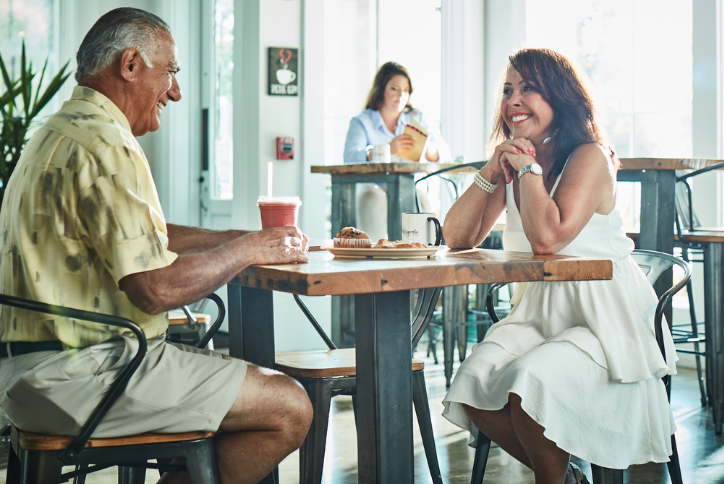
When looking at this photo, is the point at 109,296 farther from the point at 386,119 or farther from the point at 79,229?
the point at 386,119

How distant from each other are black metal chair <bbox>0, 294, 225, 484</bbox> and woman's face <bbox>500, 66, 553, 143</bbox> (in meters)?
1.22

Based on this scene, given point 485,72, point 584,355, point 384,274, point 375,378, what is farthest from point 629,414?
point 485,72

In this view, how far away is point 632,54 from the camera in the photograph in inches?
187

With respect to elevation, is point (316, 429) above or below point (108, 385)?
below

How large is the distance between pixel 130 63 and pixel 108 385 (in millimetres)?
621

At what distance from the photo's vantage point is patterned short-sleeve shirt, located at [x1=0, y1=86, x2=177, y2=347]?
130 centimetres

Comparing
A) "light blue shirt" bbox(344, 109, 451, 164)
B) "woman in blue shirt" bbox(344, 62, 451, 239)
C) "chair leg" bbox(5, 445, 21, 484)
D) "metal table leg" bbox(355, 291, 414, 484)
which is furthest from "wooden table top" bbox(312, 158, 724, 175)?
"chair leg" bbox(5, 445, 21, 484)

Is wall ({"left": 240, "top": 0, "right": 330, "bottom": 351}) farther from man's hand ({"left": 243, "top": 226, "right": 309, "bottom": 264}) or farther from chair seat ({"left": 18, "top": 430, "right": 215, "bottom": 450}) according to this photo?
chair seat ({"left": 18, "top": 430, "right": 215, "bottom": 450})

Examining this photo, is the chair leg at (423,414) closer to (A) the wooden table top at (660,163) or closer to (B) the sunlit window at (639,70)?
(A) the wooden table top at (660,163)

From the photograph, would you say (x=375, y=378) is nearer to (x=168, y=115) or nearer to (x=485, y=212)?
(x=485, y=212)

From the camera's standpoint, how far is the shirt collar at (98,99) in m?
1.45

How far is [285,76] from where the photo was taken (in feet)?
15.7

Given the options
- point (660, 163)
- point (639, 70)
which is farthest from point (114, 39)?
point (639, 70)

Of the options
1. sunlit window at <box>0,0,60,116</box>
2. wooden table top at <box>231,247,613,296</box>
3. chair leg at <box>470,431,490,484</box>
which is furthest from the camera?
sunlit window at <box>0,0,60,116</box>
